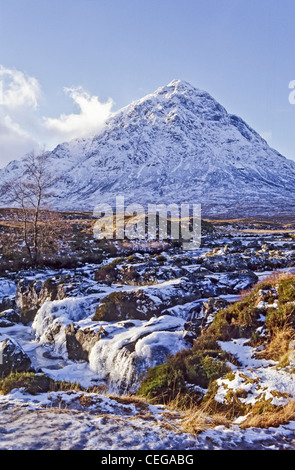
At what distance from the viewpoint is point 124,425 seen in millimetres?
4430

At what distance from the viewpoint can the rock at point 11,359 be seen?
936 centimetres

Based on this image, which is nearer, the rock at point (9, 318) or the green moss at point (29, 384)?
the green moss at point (29, 384)

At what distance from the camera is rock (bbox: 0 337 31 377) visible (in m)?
9.36

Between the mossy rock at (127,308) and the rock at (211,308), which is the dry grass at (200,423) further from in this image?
the mossy rock at (127,308)

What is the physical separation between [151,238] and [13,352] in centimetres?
2793

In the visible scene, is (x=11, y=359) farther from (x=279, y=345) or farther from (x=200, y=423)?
(x=279, y=345)

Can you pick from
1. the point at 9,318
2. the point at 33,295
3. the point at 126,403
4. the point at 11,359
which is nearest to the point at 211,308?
the point at 126,403

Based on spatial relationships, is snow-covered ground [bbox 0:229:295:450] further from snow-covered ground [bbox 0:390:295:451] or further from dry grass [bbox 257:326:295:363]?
dry grass [bbox 257:326:295:363]

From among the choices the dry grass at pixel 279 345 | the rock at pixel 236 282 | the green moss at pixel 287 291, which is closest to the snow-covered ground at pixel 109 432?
the dry grass at pixel 279 345

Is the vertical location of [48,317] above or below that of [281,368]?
below

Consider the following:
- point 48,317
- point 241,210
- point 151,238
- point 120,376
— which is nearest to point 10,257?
point 48,317

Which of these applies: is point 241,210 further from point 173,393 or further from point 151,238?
point 173,393

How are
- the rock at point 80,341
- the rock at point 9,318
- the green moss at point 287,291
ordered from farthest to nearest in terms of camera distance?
the rock at point 9,318 < the rock at point 80,341 < the green moss at point 287,291
